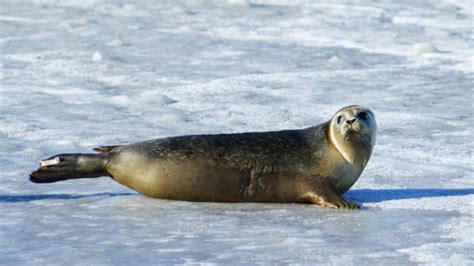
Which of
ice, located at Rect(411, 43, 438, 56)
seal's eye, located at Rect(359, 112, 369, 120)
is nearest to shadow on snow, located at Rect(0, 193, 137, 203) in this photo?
seal's eye, located at Rect(359, 112, 369, 120)

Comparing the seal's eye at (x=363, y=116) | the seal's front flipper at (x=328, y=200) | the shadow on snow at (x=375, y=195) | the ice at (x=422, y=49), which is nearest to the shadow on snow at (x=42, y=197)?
the shadow on snow at (x=375, y=195)

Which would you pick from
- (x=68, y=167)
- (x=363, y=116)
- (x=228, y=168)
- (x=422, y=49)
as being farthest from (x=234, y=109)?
(x=422, y=49)

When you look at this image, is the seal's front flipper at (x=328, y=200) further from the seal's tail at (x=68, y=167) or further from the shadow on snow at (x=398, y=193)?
the seal's tail at (x=68, y=167)

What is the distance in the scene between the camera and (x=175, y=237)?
4277 mm

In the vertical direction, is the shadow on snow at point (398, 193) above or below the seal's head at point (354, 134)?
below

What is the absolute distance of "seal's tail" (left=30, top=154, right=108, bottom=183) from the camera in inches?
201

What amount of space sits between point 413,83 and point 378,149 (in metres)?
2.37

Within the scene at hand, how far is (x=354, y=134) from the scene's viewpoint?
17.4 feet

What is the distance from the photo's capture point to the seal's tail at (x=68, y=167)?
5.10m

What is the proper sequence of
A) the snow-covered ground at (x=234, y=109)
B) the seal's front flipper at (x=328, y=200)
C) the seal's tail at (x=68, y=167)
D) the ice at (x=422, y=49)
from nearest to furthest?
the snow-covered ground at (x=234, y=109), the seal's front flipper at (x=328, y=200), the seal's tail at (x=68, y=167), the ice at (x=422, y=49)

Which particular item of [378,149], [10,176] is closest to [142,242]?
[10,176]

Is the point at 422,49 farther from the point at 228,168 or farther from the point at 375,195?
the point at 228,168

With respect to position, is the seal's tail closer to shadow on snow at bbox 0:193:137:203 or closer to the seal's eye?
shadow on snow at bbox 0:193:137:203

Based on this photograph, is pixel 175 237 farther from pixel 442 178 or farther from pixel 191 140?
pixel 442 178
